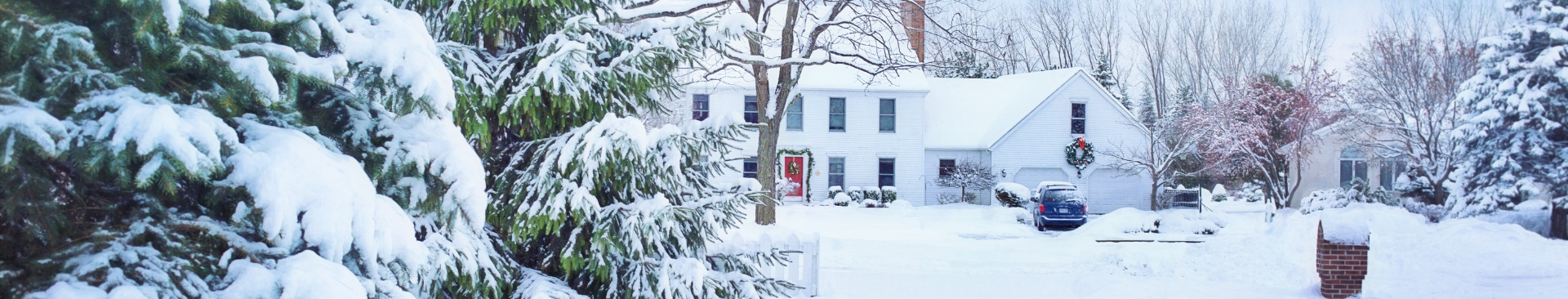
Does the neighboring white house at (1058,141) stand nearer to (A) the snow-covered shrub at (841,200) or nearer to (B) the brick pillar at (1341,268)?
(A) the snow-covered shrub at (841,200)

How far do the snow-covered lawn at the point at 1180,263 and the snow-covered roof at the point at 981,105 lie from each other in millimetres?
9246

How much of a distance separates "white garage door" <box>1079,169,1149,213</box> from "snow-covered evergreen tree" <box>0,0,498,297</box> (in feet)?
87.1

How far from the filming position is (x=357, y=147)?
3.59 metres

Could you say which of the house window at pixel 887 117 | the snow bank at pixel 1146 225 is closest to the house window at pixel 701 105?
the house window at pixel 887 117

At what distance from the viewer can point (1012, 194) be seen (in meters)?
24.4

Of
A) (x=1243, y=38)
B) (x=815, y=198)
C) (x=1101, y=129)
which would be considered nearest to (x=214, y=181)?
(x=815, y=198)

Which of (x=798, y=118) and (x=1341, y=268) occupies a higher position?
(x=798, y=118)

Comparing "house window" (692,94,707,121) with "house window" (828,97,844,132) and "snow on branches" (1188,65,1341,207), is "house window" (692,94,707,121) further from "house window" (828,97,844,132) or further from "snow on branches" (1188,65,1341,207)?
"snow on branches" (1188,65,1341,207)

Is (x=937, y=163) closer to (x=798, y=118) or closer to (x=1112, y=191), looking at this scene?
(x=798, y=118)

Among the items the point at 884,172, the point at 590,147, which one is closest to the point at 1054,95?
the point at 884,172

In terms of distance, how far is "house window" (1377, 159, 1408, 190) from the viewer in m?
26.2

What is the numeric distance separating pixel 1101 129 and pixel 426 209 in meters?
26.4

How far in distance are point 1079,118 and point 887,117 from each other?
5.70m

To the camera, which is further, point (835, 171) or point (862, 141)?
point (835, 171)
